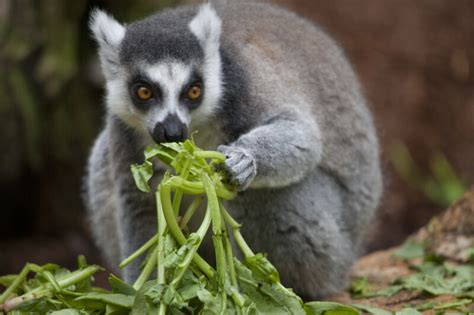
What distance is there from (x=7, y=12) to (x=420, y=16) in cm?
682

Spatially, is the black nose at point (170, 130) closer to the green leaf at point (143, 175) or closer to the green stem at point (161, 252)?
the green leaf at point (143, 175)

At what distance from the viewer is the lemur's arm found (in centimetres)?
515

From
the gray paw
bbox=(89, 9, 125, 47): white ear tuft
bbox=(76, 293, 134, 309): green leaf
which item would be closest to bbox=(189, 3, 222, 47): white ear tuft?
bbox=(89, 9, 125, 47): white ear tuft

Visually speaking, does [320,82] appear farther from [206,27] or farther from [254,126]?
[206,27]

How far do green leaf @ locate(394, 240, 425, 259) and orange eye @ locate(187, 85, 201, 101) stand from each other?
3.12 metres

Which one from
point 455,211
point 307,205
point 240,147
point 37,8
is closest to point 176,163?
point 240,147

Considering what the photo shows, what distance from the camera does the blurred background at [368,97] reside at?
11477 millimetres

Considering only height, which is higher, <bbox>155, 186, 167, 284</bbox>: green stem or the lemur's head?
the lemur's head

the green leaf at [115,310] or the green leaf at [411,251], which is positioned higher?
the green leaf at [411,251]

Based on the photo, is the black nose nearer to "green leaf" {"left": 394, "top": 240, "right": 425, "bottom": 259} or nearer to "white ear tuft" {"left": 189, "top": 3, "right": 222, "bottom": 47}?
"white ear tuft" {"left": 189, "top": 3, "right": 222, "bottom": 47}

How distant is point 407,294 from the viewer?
20.2 ft

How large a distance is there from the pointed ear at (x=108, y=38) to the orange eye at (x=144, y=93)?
1.54 feet

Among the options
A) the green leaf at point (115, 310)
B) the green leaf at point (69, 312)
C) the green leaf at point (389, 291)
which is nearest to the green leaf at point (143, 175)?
the green leaf at point (115, 310)

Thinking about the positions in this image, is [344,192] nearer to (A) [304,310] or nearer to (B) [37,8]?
(A) [304,310]
